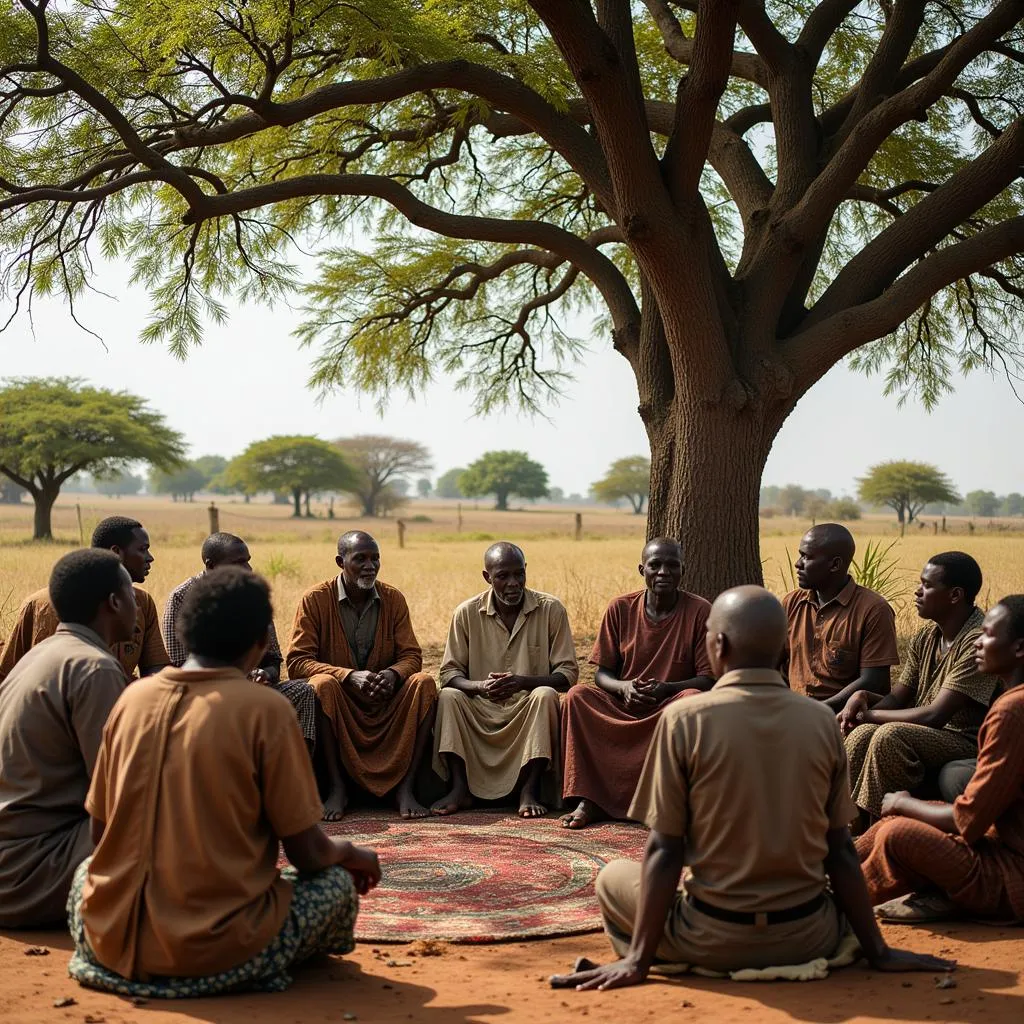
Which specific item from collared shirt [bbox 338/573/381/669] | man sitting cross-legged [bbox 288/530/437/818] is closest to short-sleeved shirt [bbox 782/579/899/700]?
man sitting cross-legged [bbox 288/530/437/818]

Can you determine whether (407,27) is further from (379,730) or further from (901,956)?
(901,956)

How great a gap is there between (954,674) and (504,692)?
258 centimetres

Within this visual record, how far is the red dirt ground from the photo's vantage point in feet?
12.0

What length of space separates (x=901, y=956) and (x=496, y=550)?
145 inches

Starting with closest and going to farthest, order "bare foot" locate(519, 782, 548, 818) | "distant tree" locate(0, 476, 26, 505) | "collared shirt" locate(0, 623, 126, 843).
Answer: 1. "collared shirt" locate(0, 623, 126, 843)
2. "bare foot" locate(519, 782, 548, 818)
3. "distant tree" locate(0, 476, 26, 505)

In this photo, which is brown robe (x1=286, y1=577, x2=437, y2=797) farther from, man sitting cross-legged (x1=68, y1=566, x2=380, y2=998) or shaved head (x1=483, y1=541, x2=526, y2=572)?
man sitting cross-legged (x1=68, y1=566, x2=380, y2=998)

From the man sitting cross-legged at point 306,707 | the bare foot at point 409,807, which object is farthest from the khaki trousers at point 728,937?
the man sitting cross-legged at point 306,707

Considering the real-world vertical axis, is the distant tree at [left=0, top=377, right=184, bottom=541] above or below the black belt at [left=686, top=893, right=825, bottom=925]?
above

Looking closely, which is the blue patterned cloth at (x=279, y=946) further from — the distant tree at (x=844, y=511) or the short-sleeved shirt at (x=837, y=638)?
the distant tree at (x=844, y=511)

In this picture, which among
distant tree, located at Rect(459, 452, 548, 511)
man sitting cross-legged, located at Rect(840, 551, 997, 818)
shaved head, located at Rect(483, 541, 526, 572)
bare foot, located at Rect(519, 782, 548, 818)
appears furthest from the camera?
distant tree, located at Rect(459, 452, 548, 511)

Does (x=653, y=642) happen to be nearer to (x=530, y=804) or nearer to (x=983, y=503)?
(x=530, y=804)

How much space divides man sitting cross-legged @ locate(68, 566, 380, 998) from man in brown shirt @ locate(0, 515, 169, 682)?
4.81ft

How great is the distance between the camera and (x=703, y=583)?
9.79m

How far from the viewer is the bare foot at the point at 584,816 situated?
6.54 meters
